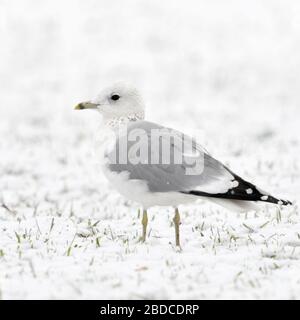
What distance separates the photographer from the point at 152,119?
15.9 meters

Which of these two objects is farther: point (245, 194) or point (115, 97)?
point (115, 97)

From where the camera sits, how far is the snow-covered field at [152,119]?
4707 millimetres

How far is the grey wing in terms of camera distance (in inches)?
207

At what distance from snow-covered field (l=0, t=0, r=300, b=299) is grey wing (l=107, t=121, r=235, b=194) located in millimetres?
570

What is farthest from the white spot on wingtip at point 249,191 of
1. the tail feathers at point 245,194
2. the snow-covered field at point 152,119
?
the snow-covered field at point 152,119

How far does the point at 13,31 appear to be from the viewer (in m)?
21.8

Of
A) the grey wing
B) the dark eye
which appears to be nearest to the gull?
the grey wing

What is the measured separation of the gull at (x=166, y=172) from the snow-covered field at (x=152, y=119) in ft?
1.52

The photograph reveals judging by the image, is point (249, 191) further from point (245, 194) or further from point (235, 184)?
point (235, 184)

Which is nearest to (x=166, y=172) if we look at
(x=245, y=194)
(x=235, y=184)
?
(x=235, y=184)

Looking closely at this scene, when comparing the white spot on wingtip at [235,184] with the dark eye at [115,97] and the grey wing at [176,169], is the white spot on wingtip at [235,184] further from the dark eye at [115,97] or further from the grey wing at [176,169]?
the dark eye at [115,97]

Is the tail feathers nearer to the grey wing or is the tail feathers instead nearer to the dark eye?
the grey wing

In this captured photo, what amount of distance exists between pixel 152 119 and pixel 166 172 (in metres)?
10.6
